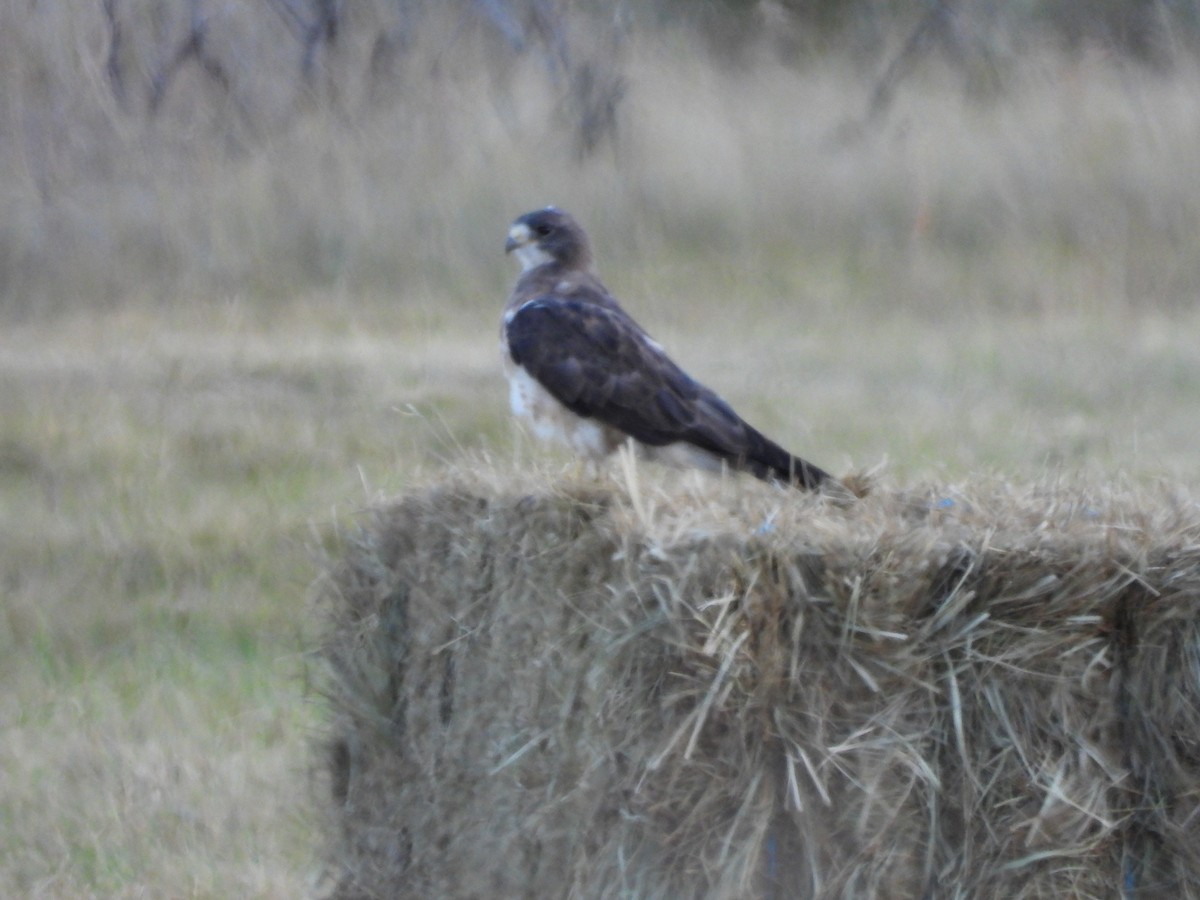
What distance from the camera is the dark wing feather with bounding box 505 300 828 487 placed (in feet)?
15.5

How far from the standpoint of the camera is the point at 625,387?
4758 mm

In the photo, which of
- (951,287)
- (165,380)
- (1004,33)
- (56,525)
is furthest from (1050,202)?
(56,525)

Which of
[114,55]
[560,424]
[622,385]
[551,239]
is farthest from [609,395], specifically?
[114,55]

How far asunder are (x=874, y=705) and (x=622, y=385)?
2.34m

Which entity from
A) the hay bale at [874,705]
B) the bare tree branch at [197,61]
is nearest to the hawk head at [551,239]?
the hay bale at [874,705]

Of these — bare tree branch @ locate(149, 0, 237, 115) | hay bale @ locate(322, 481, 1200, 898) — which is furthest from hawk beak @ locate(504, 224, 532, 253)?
bare tree branch @ locate(149, 0, 237, 115)

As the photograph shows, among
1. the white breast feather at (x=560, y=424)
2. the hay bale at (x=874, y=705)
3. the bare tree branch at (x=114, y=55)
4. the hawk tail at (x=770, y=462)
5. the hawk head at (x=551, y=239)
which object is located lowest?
the hay bale at (x=874, y=705)

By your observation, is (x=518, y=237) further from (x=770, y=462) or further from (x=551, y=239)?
(x=770, y=462)

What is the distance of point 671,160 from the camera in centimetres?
958

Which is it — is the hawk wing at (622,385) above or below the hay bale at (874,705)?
above

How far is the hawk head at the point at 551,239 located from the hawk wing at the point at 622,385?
0.69m

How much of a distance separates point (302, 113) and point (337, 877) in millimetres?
6969

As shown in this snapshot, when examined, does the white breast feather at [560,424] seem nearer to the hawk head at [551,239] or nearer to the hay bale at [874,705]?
the hawk head at [551,239]

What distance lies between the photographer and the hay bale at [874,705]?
2.49 metres
